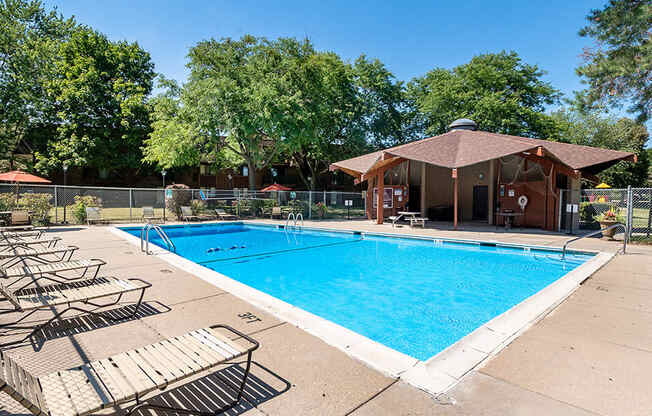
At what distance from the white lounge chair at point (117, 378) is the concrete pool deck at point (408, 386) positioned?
38 cm

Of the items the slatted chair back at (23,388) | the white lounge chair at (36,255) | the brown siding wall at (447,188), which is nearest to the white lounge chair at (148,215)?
the white lounge chair at (36,255)

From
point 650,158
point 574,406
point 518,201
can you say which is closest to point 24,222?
point 574,406

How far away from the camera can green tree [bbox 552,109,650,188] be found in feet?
107

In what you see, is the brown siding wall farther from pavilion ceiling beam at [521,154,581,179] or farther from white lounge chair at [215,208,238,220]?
white lounge chair at [215,208,238,220]

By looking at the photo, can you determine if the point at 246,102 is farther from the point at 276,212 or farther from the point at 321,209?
the point at 321,209

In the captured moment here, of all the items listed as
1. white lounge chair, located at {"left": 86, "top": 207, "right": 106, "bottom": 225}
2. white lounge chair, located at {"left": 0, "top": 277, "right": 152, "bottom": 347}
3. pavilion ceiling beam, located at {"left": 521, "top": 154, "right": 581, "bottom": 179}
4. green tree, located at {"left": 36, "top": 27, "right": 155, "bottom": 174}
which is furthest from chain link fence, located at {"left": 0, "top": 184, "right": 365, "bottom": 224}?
→ white lounge chair, located at {"left": 0, "top": 277, "right": 152, "bottom": 347}

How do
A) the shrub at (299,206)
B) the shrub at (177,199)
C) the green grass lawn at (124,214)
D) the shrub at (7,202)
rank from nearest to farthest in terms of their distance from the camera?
the shrub at (7,202) → the green grass lawn at (124,214) → the shrub at (177,199) → the shrub at (299,206)

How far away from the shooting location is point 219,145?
2183cm

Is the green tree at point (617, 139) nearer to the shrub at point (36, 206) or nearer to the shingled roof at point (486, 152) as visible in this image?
the shingled roof at point (486, 152)

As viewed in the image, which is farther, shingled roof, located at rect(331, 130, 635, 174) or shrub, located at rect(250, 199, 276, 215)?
shrub, located at rect(250, 199, 276, 215)

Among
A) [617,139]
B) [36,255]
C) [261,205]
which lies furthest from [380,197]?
[617,139]

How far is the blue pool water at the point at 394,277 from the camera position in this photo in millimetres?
5516

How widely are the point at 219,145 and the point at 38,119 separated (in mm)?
18761

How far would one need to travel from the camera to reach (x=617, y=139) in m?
35.4
